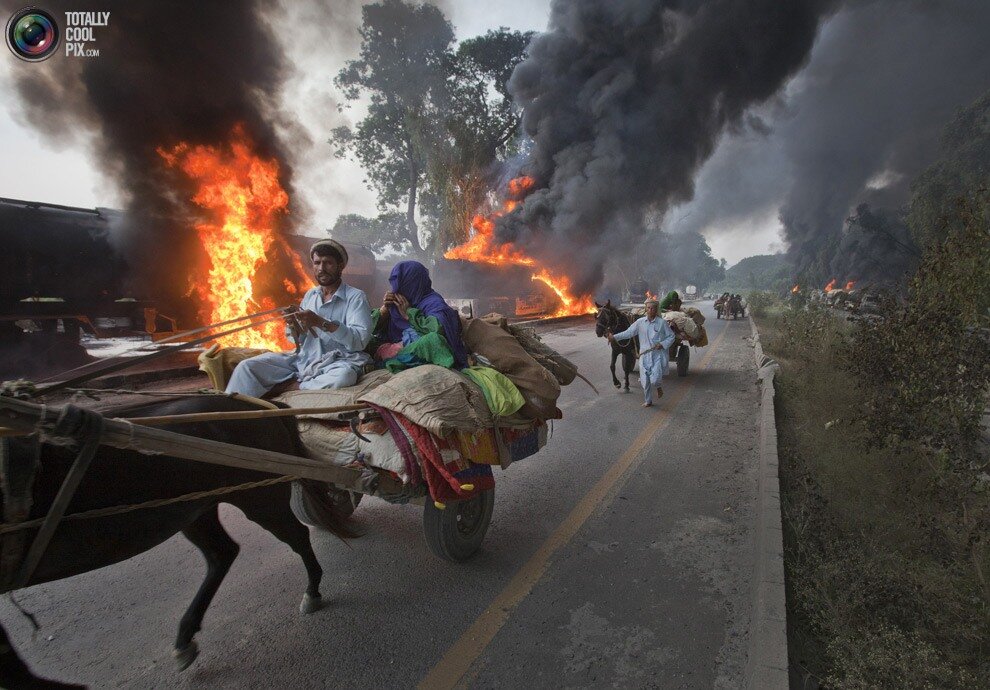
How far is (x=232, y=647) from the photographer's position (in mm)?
2570

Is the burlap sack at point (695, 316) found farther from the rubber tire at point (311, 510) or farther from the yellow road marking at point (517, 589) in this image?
the rubber tire at point (311, 510)

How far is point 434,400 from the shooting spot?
8.93 ft

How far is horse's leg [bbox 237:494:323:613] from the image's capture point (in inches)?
105

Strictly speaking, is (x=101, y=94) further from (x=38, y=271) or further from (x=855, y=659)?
(x=855, y=659)

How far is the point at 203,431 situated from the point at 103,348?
12.8m

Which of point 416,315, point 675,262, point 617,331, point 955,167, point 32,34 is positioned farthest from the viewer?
point 675,262

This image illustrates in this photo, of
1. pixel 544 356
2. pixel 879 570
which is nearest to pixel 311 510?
pixel 544 356

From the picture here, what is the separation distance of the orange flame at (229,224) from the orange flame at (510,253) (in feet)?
50.9

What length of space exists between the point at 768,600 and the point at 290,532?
2.84 m

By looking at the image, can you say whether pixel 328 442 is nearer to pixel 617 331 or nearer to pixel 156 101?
pixel 617 331

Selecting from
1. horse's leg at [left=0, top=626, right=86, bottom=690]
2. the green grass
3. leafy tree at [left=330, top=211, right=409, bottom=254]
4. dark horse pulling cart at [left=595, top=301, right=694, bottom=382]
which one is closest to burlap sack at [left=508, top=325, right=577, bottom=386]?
the green grass

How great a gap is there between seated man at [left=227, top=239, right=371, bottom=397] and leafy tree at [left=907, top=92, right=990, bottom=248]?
29599 mm

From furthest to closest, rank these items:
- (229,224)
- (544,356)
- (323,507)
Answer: (229,224) < (544,356) < (323,507)

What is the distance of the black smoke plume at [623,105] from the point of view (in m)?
29.0
